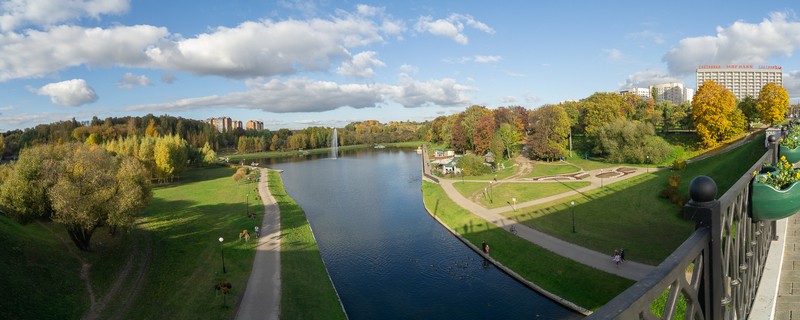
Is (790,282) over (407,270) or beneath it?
over

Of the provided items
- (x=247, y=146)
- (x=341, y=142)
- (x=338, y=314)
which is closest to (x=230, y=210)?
(x=338, y=314)

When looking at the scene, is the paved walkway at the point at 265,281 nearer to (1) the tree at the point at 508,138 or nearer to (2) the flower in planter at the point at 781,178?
(2) the flower in planter at the point at 781,178

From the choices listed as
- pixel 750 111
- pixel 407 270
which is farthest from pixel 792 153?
pixel 750 111

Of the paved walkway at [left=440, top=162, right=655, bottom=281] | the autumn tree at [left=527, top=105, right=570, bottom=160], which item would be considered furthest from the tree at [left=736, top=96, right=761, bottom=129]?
the paved walkway at [left=440, top=162, right=655, bottom=281]

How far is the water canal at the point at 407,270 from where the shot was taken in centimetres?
1858

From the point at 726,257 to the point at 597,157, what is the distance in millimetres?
59087

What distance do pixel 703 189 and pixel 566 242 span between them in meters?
22.1

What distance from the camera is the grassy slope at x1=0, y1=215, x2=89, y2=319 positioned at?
16.3 m

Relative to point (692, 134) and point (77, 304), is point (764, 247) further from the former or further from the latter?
point (692, 134)

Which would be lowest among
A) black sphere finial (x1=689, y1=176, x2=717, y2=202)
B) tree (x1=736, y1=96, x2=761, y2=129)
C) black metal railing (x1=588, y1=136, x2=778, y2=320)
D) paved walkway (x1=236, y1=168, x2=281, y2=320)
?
paved walkway (x1=236, y1=168, x2=281, y2=320)

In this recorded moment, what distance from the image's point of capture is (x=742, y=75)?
14225cm

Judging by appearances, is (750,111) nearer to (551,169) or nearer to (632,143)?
(632,143)

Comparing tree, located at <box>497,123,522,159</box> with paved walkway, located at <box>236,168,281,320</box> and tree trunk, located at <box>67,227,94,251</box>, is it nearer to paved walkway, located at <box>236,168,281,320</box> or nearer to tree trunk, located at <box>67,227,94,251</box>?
paved walkway, located at <box>236,168,281,320</box>

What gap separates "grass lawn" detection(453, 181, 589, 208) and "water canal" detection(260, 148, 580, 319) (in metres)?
5.17
